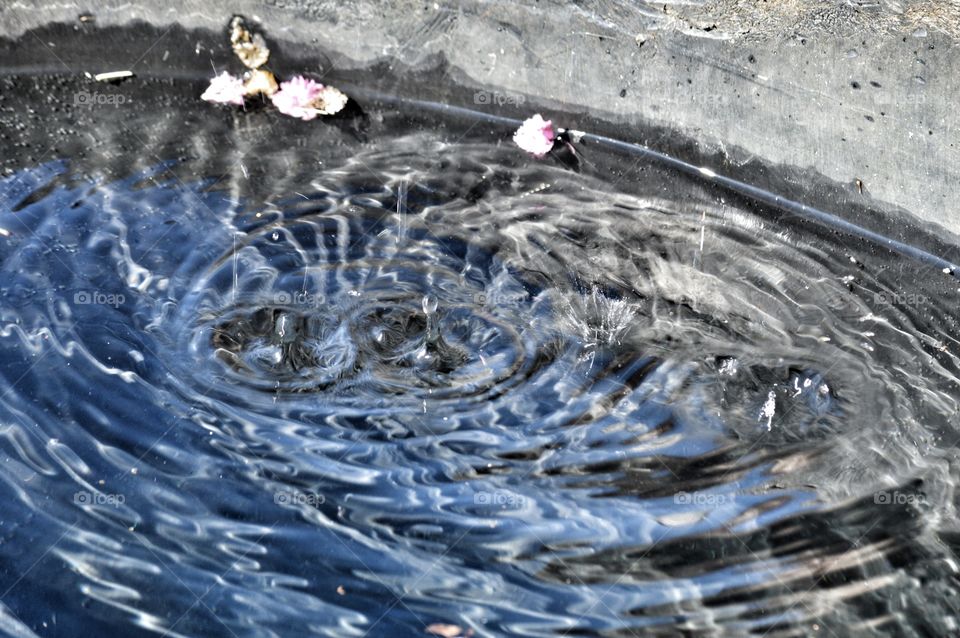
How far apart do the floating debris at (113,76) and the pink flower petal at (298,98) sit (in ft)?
2.31

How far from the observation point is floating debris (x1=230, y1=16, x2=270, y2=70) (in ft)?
15.6

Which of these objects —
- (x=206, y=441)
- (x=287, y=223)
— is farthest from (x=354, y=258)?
(x=206, y=441)

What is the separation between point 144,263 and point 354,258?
0.80 meters

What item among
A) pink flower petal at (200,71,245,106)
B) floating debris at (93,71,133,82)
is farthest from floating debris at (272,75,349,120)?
floating debris at (93,71,133,82)

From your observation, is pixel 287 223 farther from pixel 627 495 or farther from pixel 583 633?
pixel 583 633

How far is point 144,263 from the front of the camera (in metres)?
3.83

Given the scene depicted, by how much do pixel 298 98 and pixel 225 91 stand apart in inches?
13.4

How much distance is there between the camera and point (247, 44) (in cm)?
477

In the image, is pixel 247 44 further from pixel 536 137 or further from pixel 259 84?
pixel 536 137

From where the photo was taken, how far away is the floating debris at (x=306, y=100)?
469 cm

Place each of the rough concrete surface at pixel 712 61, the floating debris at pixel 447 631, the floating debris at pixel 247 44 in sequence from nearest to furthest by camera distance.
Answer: the floating debris at pixel 447 631 → the rough concrete surface at pixel 712 61 → the floating debris at pixel 247 44

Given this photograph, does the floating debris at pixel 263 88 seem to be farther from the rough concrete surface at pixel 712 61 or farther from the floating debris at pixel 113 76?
the floating debris at pixel 113 76

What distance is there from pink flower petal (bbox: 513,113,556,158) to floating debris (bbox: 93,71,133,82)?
1869 mm

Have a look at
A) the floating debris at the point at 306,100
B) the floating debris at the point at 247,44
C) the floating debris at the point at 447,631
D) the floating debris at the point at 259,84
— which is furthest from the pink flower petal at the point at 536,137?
the floating debris at the point at 447,631
